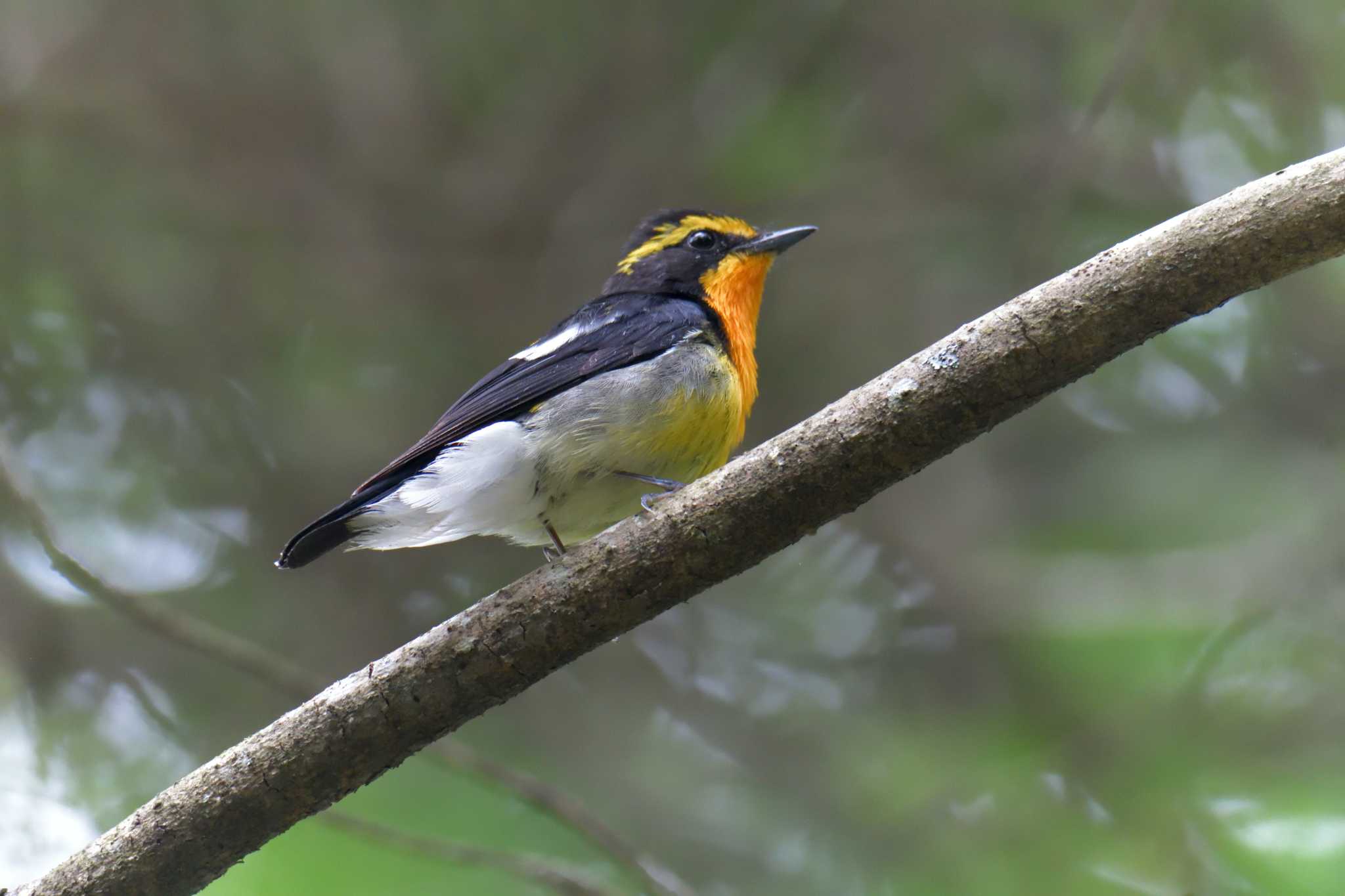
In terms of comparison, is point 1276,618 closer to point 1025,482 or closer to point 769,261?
point 1025,482

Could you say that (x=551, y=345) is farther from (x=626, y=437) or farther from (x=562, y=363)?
(x=626, y=437)

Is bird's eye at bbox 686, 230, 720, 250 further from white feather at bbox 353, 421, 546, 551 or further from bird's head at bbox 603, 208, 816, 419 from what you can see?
white feather at bbox 353, 421, 546, 551

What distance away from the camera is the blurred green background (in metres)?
4.77

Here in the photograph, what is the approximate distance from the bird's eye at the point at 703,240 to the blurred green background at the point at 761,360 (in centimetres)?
123

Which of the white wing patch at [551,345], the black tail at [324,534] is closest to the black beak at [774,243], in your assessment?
the white wing patch at [551,345]

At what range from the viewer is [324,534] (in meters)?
3.22

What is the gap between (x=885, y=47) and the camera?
583cm

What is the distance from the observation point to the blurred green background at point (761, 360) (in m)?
4.77

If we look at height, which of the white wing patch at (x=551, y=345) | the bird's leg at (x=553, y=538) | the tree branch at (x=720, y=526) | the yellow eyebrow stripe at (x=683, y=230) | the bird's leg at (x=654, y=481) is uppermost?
the yellow eyebrow stripe at (x=683, y=230)

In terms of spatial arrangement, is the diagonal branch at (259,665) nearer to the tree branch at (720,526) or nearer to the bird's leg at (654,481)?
the bird's leg at (654,481)

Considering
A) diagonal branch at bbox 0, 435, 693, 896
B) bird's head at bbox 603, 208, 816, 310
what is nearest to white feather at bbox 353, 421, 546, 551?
diagonal branch at bbox 0, 435, 693, 896

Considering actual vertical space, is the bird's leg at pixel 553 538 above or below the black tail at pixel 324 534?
above

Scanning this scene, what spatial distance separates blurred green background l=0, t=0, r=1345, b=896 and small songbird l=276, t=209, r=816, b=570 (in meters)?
1.68

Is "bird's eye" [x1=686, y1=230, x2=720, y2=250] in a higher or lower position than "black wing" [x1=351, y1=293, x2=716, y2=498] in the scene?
higher
